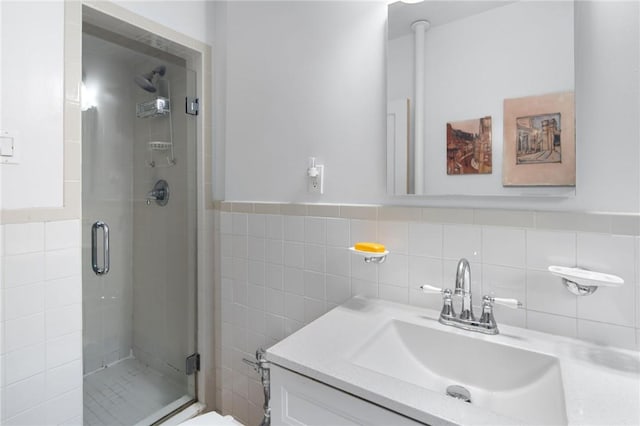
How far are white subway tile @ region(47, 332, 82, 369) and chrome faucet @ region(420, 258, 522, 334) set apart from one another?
1333 mm

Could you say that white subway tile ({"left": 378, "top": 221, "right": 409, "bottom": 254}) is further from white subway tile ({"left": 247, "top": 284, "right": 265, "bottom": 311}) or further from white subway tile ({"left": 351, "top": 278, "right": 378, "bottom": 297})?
white subway tile ({"left": 247, "top": 284, "right": 265, "bottom": 311})

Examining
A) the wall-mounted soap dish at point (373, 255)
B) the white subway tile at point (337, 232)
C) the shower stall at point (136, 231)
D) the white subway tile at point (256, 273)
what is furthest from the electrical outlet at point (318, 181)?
the shower stall at point (136, 231)

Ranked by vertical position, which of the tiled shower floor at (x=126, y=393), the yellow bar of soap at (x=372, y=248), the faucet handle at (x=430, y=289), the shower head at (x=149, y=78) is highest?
the shower head at (x=149, y=78)

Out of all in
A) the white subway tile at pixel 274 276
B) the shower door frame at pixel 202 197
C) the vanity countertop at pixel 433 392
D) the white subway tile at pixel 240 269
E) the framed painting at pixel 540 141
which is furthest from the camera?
the shower door frame at pixel 202 197

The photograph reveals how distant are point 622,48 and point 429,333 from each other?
2.92 ft

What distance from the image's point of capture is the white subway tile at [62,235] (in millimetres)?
1187

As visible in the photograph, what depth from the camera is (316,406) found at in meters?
0.76

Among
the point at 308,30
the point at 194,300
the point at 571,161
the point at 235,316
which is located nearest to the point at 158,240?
the point at 194,300

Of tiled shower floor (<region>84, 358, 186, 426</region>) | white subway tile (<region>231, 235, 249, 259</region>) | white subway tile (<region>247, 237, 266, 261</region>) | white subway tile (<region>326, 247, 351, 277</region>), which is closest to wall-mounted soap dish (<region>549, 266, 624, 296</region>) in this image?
white subway tile (<region>326, 247, 351, 277</region>)

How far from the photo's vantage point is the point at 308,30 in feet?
4.48

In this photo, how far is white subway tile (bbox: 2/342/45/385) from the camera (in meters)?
1.10

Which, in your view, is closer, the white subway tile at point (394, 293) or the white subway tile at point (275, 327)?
the white subway tile at point (394, 293)

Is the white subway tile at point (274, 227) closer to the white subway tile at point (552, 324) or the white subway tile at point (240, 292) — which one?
the white subway tile at point (240, 292)

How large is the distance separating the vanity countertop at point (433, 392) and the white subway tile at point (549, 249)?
200mm
